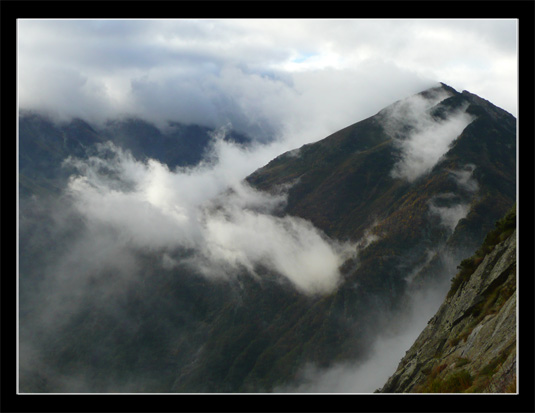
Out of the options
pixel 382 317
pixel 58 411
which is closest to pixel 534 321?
pixel 58 411

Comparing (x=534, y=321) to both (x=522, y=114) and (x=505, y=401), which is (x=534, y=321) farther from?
(x=522, y=114)

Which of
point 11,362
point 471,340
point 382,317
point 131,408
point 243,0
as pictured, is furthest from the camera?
point 382,317

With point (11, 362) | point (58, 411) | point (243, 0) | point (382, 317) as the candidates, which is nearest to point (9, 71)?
point (243, 0)

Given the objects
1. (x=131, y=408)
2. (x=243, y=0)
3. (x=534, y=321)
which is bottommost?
(x=534, y=321)

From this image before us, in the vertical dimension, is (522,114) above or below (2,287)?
below

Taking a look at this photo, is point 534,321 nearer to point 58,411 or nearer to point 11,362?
point 58,411

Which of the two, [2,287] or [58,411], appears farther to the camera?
[2,287]

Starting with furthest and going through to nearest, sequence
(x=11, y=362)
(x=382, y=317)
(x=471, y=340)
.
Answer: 1. (x=382, y=317)
2. (x=471, y=340)
3. (x=11, y=362)
